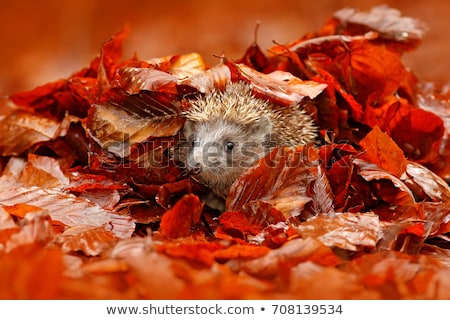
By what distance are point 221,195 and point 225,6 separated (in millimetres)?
646

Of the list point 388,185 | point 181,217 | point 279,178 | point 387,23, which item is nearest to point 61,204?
point 181,217

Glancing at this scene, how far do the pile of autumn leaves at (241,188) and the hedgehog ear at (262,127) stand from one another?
0.03m

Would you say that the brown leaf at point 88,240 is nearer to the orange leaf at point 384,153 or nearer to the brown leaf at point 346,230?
the brown leaf at point 346,230

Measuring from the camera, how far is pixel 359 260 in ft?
1.99

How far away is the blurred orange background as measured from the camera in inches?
52.5

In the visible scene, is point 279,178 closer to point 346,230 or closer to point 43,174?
point 346,230

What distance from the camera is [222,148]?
2.83ft

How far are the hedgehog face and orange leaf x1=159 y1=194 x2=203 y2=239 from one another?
0.11m

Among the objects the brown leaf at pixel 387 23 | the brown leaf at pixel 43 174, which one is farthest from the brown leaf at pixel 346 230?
the brown leaf at pixel 387 23

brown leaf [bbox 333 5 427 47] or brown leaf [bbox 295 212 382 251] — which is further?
brown leaf [bbox 333 5 427 47]

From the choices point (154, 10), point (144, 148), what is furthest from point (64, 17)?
point (144, 148)

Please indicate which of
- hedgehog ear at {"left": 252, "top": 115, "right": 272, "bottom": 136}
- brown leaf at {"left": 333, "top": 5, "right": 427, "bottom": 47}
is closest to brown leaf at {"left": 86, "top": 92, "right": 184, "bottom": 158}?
hedgehog ear at {"left": 252, "top": 115, "right": 272, "bottom": 136}

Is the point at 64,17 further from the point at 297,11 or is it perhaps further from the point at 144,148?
the point at 144,148

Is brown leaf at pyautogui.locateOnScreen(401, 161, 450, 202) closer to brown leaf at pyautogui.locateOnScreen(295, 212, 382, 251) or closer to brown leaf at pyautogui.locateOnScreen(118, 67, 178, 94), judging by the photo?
brown leaf at pyautogui.locateOnScreen(295, 212, 382, 251)
